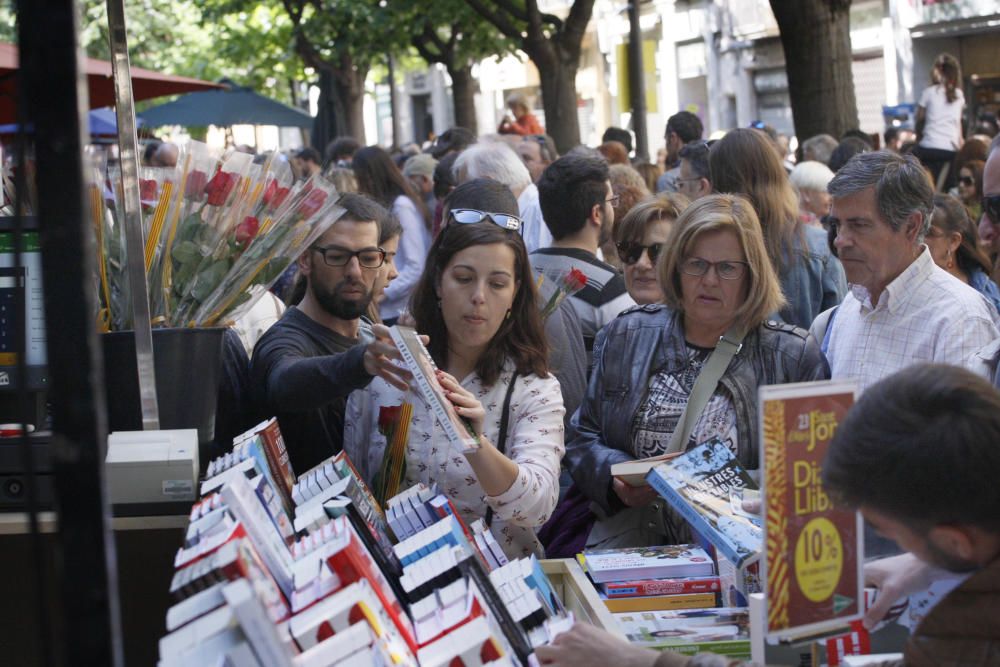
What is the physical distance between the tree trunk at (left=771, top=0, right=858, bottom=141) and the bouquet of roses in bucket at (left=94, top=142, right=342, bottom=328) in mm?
8335

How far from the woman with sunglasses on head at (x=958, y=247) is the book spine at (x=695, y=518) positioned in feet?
7.52

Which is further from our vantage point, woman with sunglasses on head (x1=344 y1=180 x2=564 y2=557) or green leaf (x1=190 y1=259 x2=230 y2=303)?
green leaf (x1=190 y1=259 x2=230 y2=303)

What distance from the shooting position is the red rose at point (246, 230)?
3184mm

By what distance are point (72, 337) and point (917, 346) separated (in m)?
2.68

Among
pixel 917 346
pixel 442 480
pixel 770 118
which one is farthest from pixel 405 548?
pixel 770 118

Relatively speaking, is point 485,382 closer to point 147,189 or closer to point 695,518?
point 695,518

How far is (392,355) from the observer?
267 centimetres

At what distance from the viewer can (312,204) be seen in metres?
3.29

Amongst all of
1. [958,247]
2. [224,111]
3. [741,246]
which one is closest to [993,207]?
[958,247]

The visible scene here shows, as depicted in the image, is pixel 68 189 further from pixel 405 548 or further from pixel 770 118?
pixel 770 118

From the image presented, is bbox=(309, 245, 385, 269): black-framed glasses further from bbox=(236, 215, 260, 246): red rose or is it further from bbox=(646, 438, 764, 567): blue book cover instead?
bbox=(646, 438, 764, 567): blue book cover

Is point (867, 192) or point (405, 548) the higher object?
point (867, 192)

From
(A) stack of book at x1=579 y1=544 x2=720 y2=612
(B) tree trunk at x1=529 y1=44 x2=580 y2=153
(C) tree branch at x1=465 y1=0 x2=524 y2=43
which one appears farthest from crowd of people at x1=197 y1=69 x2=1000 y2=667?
(C) tree branch at x1=465 y1=0 x2=524 y2=43

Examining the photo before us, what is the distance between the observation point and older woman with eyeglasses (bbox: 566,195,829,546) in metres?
3.30
